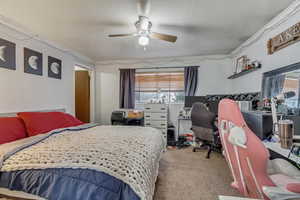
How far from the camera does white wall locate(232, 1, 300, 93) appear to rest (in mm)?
1999

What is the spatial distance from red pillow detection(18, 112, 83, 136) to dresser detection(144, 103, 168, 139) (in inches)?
76.2

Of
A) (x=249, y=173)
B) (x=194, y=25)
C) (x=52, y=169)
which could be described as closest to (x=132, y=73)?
(x=194, y=25)

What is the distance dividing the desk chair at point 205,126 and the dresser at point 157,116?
3.05 ft

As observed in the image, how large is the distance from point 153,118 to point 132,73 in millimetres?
1471

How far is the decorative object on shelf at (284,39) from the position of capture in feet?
6.35

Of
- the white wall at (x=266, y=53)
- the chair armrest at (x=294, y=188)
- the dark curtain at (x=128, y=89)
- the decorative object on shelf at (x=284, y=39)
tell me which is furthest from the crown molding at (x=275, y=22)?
the dark curtain at (x=128, y=89)

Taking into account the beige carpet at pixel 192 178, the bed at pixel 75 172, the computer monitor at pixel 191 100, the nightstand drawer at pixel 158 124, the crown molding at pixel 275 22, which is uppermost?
the crown molding at pixel 275 22

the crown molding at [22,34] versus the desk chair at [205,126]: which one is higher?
the crown molding at [22,34]

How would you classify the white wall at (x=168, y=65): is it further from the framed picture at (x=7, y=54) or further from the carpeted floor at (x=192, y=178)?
the framed picture at (x=7, y=54)

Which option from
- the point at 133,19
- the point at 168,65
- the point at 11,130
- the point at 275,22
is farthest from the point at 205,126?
the point at 11,130

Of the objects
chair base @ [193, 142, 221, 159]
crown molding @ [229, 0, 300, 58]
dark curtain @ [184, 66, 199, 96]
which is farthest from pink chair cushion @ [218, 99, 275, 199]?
dark curtain @ [184, 66, 199, 96]

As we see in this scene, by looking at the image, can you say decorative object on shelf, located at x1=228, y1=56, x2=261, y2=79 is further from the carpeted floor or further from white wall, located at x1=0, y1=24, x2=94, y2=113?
white wall, located at x1=0, y1=24, x2=94, y2=113

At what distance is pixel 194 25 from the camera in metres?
2.54

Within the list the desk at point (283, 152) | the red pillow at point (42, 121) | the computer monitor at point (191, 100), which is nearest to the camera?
the desk at point (283, 152)
